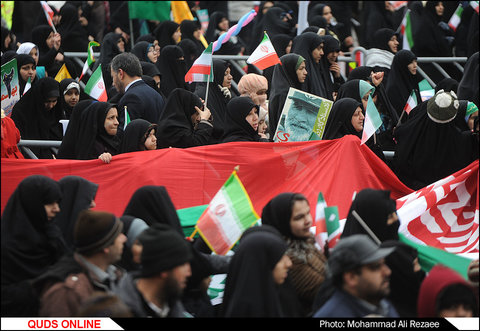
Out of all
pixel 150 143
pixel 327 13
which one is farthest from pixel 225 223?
pixel 327 13

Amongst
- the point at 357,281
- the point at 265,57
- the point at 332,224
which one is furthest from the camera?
the point at 265,57

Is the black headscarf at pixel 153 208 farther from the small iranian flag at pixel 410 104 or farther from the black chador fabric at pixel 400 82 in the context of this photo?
the black chador fabric at pixel 400 82

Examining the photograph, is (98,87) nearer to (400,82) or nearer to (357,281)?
(400,82)

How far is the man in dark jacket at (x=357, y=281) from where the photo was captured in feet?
19.9

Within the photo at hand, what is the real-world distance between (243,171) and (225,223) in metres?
1.62

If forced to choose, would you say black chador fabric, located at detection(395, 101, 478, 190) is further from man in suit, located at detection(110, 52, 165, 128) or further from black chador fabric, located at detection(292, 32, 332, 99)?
man in suit, located at detection(110, 52, 165, 128)

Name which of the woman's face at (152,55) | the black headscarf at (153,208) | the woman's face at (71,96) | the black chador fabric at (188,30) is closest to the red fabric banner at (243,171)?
the black headscarf at (153,208)

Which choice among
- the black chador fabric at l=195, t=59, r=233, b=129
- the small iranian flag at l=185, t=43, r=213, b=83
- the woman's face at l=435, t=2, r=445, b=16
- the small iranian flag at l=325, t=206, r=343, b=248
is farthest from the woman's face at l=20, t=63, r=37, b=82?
the woman's face at l=435, t=2, r=445, b=16

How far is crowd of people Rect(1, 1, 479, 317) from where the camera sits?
612 cm

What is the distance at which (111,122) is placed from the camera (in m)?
9.22

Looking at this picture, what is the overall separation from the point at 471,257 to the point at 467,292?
1.50 metres

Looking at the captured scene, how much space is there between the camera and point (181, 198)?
28.0 feet

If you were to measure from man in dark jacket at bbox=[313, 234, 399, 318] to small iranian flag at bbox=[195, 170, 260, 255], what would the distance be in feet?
3.79

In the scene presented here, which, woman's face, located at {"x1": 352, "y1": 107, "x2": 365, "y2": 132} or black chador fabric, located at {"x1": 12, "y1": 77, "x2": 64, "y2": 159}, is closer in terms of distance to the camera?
woman's face, located at {"x1": 352, "y1": 107, "x2": 365, "y2": 132}
